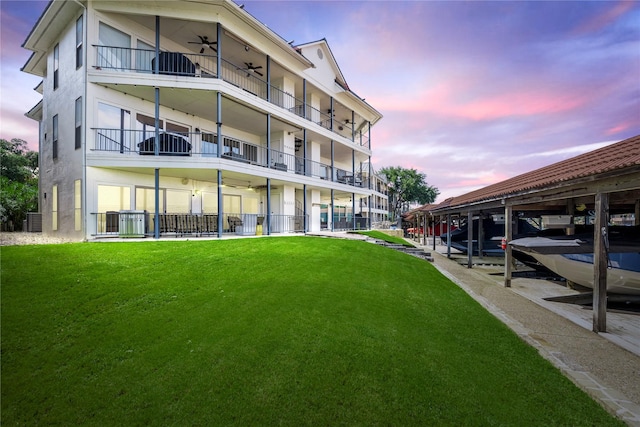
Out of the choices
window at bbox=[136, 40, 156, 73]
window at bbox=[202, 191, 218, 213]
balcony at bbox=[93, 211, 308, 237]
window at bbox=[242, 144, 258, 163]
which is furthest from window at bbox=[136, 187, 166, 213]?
window at bbox=[242, 144, 258, 163]

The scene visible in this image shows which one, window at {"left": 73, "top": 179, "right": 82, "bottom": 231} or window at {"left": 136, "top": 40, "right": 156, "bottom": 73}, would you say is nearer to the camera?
window at {"left": 73, "top": 179, "right": 82, "bottom": 231}

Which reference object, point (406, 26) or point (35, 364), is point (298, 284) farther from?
point (406, 26)

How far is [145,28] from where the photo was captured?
540 inches

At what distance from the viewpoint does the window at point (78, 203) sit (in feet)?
40.2

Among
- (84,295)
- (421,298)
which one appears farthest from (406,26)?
(84,295)

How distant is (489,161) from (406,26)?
40.1 metres

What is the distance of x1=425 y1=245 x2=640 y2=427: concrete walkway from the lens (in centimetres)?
388

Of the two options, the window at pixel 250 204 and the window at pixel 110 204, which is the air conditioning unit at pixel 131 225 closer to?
the window at pixel 110 204

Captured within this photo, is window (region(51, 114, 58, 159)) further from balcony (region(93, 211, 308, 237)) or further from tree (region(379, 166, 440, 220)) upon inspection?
tree (region(379, 166, 440, 220))

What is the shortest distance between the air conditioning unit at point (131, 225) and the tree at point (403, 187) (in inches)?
2105

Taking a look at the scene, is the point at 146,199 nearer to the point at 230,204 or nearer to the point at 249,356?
the point at 230,204

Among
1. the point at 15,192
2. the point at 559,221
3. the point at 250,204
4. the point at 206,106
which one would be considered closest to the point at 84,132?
the point at 206,106

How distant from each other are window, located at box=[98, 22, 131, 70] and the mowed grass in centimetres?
1033

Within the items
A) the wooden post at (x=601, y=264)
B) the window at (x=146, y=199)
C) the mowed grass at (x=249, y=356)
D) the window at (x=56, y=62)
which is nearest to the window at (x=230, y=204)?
the window at (x=146, y=199)
